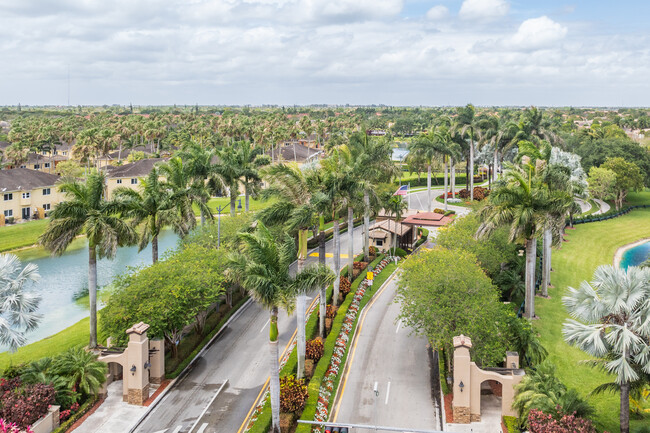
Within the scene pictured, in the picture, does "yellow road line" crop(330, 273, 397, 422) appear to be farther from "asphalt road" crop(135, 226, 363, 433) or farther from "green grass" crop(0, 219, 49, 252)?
"green grass" crop(0, 219, 49, 252)

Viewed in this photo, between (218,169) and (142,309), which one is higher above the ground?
(218,169)

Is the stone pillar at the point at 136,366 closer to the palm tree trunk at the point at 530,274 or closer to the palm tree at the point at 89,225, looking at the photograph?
the palm tree at the point at 89,225

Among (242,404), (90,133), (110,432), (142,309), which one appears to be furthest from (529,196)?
(90,133)

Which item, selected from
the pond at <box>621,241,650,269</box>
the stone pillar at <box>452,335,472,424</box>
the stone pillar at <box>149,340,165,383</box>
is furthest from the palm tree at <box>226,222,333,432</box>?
the pond at <box>621,241,650,269</box>

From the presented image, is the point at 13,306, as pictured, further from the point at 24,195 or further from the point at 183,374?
the point at 24,195

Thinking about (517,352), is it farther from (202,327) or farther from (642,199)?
(642,199)

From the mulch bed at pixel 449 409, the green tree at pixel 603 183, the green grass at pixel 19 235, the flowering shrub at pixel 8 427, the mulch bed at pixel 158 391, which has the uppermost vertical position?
the green tree at pixel 603 183

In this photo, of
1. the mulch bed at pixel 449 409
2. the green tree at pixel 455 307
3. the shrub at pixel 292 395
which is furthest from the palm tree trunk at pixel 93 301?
the mulch bed at pixel 449 409
